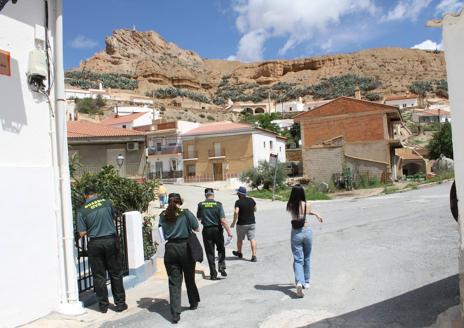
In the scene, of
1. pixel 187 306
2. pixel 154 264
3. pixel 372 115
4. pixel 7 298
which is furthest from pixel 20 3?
pixel 372 115

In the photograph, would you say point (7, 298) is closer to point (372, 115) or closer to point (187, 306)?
point (187, 306)

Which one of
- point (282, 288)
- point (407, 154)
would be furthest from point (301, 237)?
point (407, 154)

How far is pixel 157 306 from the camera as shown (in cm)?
693

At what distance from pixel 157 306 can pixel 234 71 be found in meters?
160

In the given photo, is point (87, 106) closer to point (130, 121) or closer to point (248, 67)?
point (130, 121)

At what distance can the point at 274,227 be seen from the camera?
15.6 m

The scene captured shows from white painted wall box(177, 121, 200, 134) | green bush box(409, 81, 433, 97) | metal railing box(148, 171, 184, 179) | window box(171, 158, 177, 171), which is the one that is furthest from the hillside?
window box(171, 158, 177, 171)

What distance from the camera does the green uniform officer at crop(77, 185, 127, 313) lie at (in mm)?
6461

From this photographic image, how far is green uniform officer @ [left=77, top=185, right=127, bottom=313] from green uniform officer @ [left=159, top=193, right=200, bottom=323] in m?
0.77

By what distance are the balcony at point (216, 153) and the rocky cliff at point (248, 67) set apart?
71186 millimetres

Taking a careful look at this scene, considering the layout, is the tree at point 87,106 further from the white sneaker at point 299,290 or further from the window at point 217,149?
the white sneaker at point 299,290

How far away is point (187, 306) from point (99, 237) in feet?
5.24

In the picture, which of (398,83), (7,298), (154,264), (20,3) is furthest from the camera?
(398,83)

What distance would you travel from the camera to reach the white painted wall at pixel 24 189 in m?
5.78
